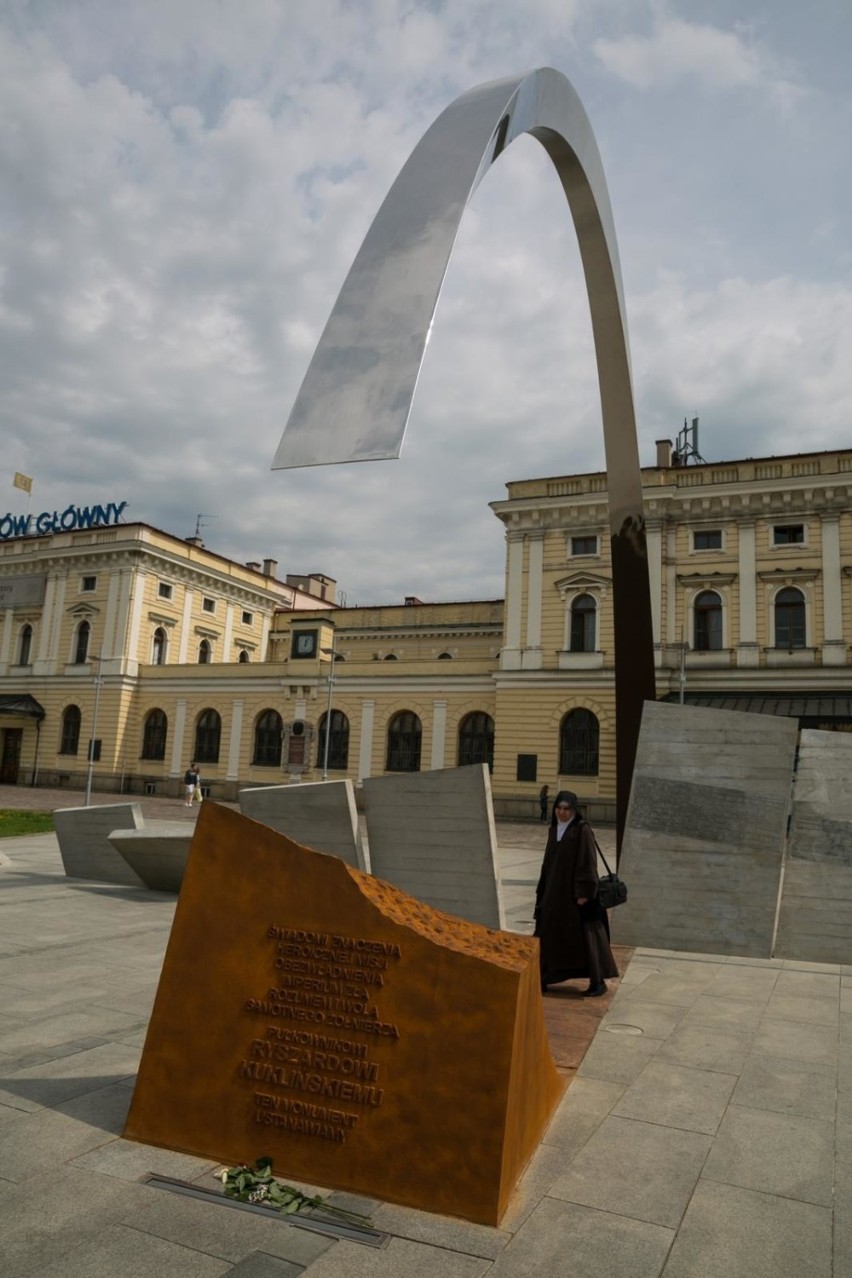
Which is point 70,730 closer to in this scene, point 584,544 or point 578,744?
point 578,744

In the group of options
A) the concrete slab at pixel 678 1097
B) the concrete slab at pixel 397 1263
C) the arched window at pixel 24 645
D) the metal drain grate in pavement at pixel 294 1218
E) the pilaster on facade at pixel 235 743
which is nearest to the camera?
the concrete slab at pixel 397 1263

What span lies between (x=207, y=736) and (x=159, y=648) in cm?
614

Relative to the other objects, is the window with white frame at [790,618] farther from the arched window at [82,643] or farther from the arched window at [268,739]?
the arched window at [82,643]

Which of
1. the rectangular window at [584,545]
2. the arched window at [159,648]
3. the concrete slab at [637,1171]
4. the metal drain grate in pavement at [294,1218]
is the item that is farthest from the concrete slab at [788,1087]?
the arched window at [159,648]

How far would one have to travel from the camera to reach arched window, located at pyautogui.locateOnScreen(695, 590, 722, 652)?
31125 millimetres

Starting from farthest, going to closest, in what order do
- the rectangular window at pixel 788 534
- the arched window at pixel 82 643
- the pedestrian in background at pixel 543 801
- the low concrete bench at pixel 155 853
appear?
the arched window at pixel 82 643 < the rectangular window at pixel 788 534 < the pedestrian in background at pixel 543 801 < the low concrete bench at pixel 155 853

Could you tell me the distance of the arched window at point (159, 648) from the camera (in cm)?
4244

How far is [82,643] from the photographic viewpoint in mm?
42500

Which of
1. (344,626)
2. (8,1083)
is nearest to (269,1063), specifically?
(8,1083)

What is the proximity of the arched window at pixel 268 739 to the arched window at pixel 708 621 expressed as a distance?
671 inches

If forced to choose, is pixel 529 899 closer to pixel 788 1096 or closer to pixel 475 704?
pixel 788 1096

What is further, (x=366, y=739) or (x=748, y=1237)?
(x=366, y=739)

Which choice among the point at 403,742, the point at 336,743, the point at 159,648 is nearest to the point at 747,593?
the point at 403,742

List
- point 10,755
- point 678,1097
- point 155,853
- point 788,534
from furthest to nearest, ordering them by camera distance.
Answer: point 10,755, point 788,534, point 155,853, point 678,1097
